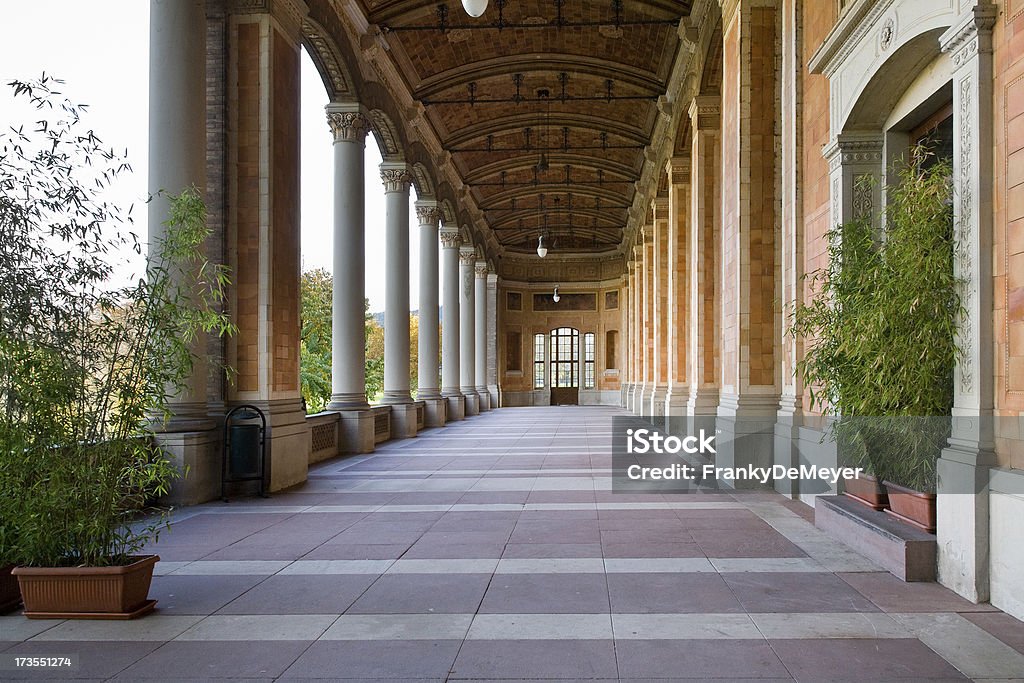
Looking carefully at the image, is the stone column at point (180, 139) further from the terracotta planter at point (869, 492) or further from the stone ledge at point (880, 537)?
the terracotta planter at point (869, 492)

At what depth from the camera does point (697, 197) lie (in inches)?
584

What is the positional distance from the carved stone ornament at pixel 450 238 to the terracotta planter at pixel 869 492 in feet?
66.5

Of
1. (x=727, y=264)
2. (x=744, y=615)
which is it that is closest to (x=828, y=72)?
(x=727, y=264)

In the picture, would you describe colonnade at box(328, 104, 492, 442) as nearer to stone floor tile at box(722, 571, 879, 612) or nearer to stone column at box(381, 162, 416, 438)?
stone column at box(381, 162, 416, 438)

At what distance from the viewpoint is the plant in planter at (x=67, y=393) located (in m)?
4.53

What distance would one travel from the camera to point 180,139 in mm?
8703

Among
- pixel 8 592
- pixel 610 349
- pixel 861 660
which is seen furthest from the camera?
pixel 610 349

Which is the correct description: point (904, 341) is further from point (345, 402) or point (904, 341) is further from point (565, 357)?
point (565, 357)

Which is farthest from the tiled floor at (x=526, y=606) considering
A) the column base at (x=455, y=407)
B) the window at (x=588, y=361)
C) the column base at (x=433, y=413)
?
the window at (x=588, y=361)

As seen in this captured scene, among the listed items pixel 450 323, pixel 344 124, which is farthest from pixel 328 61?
pixel 450 323

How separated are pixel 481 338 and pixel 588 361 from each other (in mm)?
A: 9349

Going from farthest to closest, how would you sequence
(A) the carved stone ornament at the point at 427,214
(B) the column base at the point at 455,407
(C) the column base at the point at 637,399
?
1. (C) the column base at the point at 637,399
2. (B) the column base at the point at 455,407
3. (A) the carved stone ornament at the point at 427,214

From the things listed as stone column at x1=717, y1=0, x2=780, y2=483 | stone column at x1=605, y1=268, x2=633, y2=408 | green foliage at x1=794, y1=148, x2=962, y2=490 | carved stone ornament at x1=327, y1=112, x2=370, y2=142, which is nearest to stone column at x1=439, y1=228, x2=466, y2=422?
stone column at x1=605, y1=268, x2=633, y2=408

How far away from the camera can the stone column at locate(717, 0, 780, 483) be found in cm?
998
